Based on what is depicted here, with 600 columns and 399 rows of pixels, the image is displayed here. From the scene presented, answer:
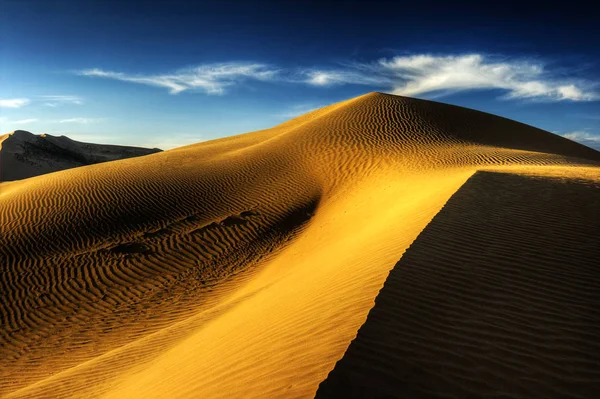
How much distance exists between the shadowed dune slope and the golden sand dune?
0.30m

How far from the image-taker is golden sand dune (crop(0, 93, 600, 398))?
4383mm

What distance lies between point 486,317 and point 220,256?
9.48 m

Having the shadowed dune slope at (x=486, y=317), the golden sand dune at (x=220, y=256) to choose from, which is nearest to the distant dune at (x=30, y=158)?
the golden sand dune at (x=220, y=256)

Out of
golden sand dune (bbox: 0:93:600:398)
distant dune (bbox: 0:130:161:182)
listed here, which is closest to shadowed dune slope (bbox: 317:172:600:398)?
golden sand dune (bbox: 0:93:600:398)

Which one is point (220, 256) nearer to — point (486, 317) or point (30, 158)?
point (486, 317)

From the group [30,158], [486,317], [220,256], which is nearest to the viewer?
[486,317]

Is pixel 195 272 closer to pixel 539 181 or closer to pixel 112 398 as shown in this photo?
pixel 112 398

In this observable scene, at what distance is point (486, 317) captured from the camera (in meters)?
3.92

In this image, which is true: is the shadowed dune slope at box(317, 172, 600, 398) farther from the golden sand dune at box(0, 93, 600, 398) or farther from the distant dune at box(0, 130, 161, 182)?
the distant dune at box(0, 130, 161, 182)

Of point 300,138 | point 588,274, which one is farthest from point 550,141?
point 588,274

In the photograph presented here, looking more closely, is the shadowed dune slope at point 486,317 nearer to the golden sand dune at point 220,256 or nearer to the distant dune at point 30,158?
the golden sand dune at point 220,256

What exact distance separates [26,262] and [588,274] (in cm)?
1453

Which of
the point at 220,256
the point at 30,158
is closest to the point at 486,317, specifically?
the point at 220,256

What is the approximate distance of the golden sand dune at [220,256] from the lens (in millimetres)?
4383
